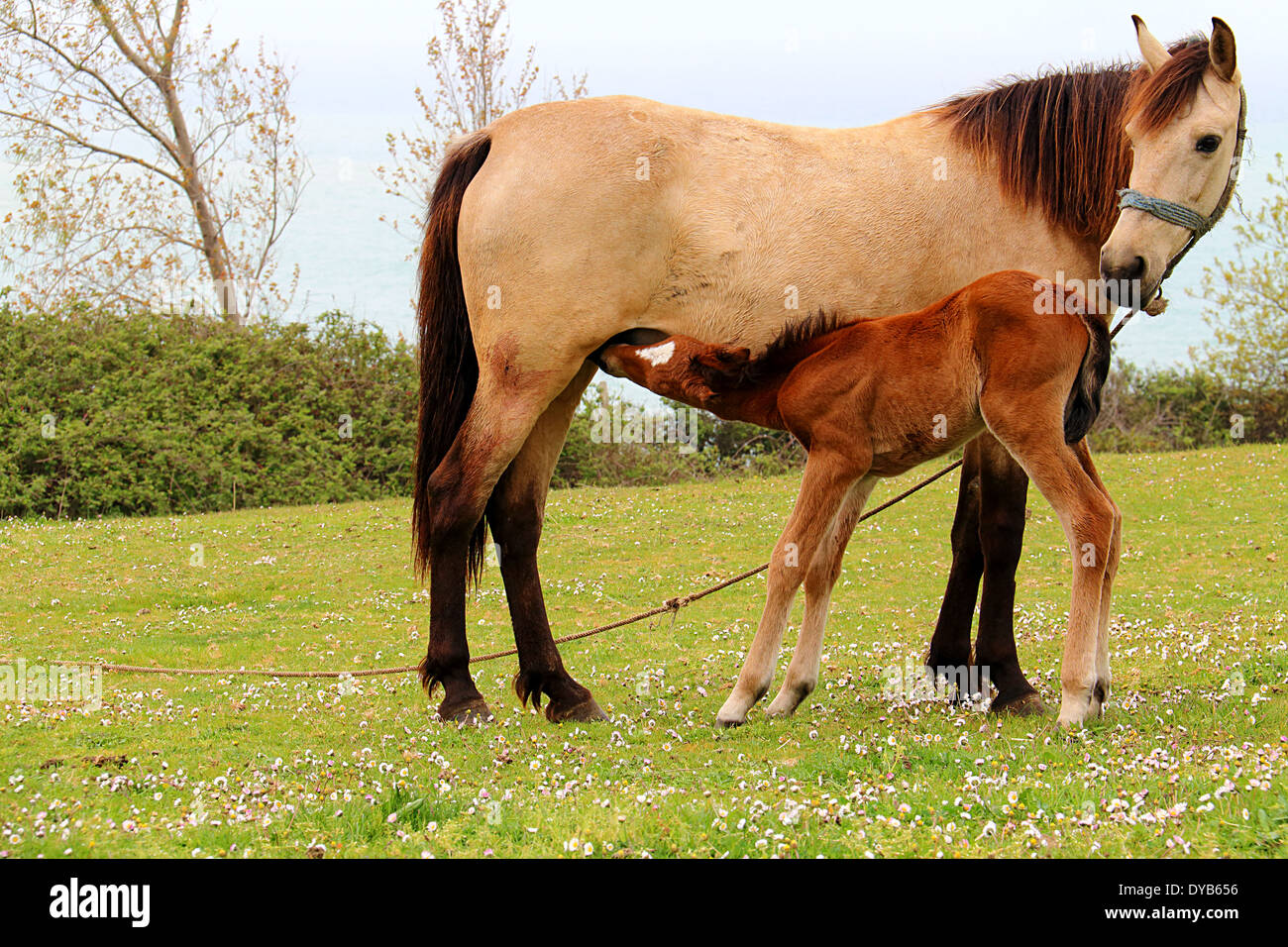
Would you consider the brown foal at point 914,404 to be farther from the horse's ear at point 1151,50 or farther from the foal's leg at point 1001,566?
the horse's ear at point 1151,50

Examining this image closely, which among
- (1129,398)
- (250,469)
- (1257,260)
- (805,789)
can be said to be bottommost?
(805,789)

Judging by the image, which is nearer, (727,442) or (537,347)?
(537,347)

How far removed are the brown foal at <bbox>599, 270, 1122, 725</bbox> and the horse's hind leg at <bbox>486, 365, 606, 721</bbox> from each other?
90cm

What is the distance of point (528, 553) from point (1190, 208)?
4.12 meters

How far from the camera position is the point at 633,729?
250 inches

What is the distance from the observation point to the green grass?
4.18m

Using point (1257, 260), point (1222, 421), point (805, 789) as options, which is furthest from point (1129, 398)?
point (805, 789)

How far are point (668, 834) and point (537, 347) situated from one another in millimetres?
3099

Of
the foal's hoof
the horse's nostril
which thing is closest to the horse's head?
the horse's nostril

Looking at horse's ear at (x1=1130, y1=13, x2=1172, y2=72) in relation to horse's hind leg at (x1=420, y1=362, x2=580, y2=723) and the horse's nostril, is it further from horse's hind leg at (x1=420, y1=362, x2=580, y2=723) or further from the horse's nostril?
horse's hind leg at (x1=420, y1=362, x2=580, y2=723)

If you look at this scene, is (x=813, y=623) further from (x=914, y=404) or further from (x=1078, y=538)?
(x=1078, y=538)

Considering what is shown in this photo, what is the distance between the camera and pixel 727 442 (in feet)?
74.2
